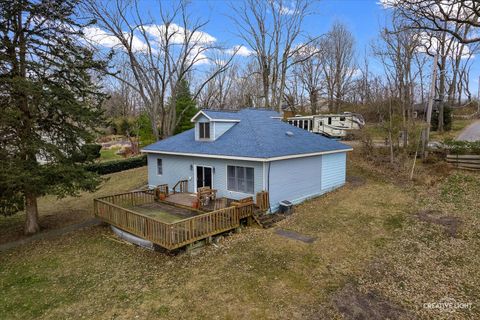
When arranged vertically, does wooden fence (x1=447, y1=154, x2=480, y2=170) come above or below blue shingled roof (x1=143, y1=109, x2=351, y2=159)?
below

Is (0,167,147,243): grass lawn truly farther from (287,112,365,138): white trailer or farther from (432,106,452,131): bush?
(432,106,452,131): bush

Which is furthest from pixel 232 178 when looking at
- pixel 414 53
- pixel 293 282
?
pixel 414 53

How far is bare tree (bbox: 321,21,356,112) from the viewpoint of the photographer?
4156 centimetres

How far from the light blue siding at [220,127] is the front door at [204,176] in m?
1.91

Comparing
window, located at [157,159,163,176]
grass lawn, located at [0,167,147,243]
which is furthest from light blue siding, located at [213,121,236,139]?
grass lawn, located at [0,167,147,243]

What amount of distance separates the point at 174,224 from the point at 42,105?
7626 millimetres

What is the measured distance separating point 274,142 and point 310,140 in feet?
10.5

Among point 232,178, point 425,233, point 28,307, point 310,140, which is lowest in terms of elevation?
point 28,307

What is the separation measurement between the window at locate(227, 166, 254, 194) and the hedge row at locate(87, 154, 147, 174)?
14.7 meters

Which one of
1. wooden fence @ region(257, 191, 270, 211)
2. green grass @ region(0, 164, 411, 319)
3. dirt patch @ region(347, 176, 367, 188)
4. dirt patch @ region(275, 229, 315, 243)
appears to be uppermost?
wooden fence @ region(257, 191, 270, 211)

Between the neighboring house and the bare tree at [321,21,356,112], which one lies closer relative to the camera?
the neighboring house

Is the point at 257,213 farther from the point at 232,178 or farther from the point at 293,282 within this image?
the point at 293,282

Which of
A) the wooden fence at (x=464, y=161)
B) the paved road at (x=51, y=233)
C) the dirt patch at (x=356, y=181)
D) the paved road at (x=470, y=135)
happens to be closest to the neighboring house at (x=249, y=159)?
the dirt patch at (x=356, y=181)

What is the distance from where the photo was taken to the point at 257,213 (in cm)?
1216
